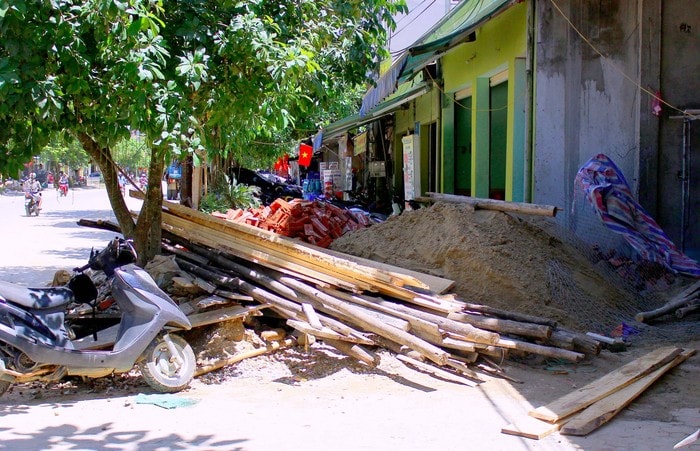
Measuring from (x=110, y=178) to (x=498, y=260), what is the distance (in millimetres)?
4117

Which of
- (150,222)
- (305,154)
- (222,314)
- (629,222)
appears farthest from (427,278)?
(305,154)

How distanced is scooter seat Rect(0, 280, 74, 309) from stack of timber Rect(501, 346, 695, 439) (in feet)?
11.1

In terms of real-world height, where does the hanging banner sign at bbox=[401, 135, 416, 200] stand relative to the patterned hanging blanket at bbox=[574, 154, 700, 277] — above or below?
above

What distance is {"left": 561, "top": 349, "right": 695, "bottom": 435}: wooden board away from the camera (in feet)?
15.2

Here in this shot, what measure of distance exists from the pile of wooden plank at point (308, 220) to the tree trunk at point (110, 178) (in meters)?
3.16

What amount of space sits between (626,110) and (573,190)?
4.06 ft

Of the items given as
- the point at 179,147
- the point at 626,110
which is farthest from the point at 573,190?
the point at 179,147

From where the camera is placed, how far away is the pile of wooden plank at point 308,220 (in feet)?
35.2

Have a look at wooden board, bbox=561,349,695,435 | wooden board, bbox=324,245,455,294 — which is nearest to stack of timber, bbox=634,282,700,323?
wooden board, bbox=561,349,695,435

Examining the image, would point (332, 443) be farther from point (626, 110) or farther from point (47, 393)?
point (626, 110)

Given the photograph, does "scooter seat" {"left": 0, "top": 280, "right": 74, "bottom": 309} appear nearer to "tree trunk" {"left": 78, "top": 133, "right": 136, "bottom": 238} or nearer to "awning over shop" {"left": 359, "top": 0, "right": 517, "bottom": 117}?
"tree trunk" {"left": 78, "top": 133, "right": 136, "bottom": 238}

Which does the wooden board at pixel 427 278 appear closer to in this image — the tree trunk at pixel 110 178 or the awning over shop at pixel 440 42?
the tree trunk at pixel 110 178

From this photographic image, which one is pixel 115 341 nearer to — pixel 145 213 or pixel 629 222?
pixel 145 213

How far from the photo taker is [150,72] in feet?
17.9
